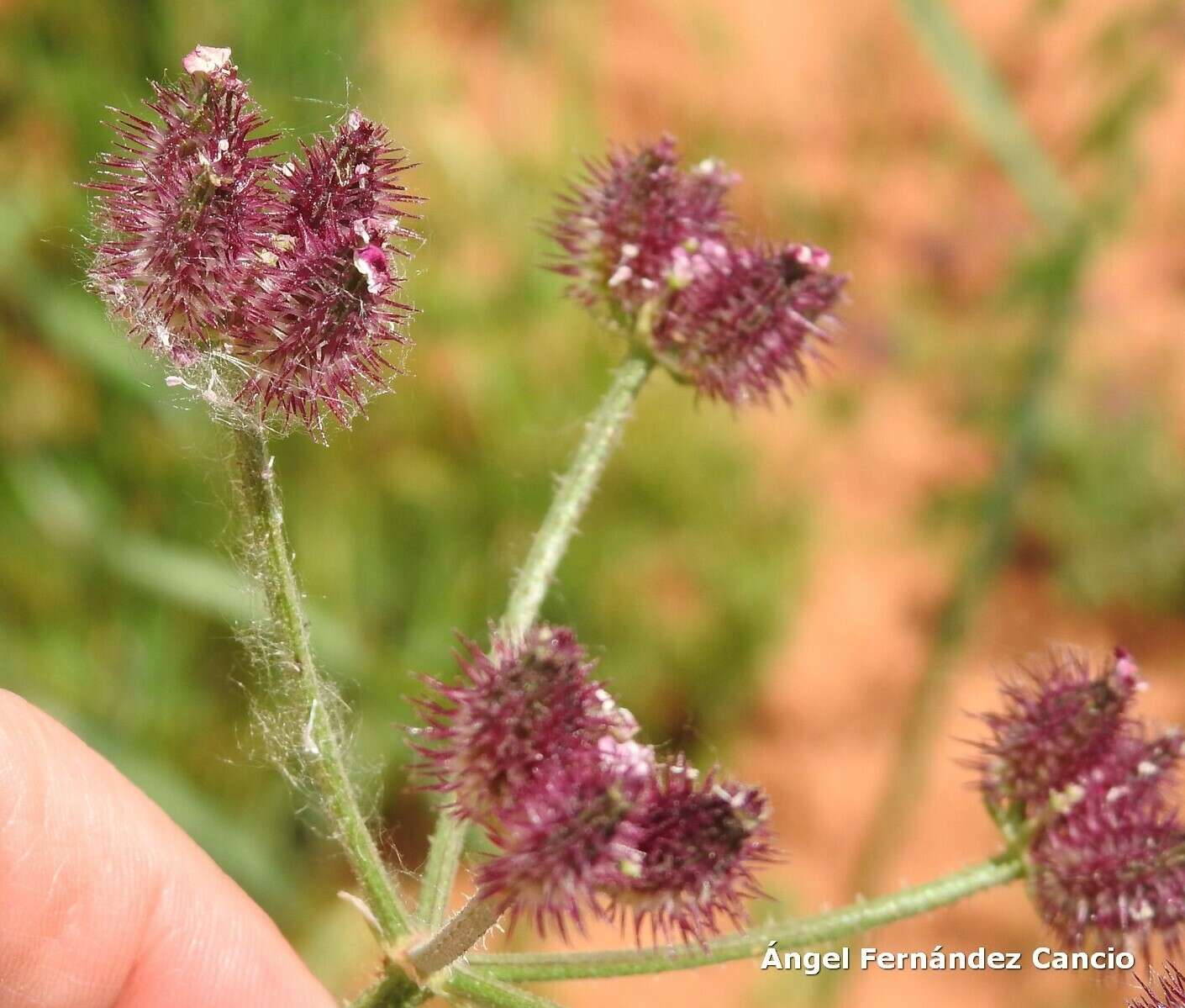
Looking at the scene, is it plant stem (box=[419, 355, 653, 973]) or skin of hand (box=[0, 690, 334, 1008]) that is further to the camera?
skin of hand (box=[0, 690, 334, 1008])

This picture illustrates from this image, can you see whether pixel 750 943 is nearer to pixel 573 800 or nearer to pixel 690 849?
pixel 690 849

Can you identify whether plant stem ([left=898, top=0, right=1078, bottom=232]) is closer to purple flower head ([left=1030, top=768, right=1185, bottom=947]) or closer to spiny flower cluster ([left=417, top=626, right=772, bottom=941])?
purple flower head ([left=1030, top=768, right=1185, bottom=947])

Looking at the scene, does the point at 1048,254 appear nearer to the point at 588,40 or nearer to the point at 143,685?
the point at 588,40

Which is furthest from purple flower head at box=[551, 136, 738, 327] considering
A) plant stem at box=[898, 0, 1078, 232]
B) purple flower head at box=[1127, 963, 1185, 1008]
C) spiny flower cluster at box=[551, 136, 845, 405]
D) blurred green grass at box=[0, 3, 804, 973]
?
plant stem at box=[898, 0, 1078, 232]

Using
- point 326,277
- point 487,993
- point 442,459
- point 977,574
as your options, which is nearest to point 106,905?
point 487,993

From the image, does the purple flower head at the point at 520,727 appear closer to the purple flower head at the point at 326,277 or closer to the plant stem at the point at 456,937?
the plant stem at the point at 456,937
